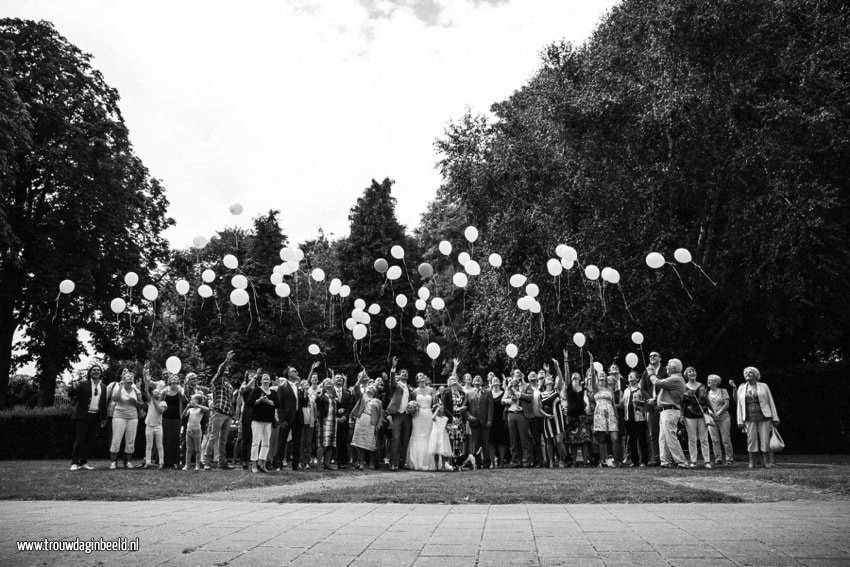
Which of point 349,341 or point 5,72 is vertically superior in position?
point 5,72

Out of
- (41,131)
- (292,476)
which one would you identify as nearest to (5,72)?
(41,131)

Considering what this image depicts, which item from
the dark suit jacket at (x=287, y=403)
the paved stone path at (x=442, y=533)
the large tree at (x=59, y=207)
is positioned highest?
the large tree at (x=59, y=207)

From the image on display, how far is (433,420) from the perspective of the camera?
50.7ft

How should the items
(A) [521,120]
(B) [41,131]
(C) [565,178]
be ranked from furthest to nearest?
(B) [41,131], (A) [521,120], (C) [565,178]

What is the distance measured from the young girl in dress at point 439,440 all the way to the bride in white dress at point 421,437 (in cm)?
15

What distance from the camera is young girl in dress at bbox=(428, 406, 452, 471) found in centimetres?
1522

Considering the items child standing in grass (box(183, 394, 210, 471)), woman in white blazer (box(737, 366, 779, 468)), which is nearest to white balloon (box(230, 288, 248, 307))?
child standing in grass (box(183, 394, 210, 471))

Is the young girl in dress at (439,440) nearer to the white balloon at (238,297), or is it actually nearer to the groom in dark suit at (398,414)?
the groom in dark suit at (398,414)

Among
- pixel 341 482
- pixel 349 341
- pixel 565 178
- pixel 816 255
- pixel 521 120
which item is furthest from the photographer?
pixel 349 341

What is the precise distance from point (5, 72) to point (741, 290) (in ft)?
85.5

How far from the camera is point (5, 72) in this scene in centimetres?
2398

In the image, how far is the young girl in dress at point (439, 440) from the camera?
15219 millimetres

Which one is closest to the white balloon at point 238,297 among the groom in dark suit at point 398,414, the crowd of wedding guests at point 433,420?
the crowd of wedding guests at point 433,420

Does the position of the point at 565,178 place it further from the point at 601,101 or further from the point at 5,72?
the point at 5,72
